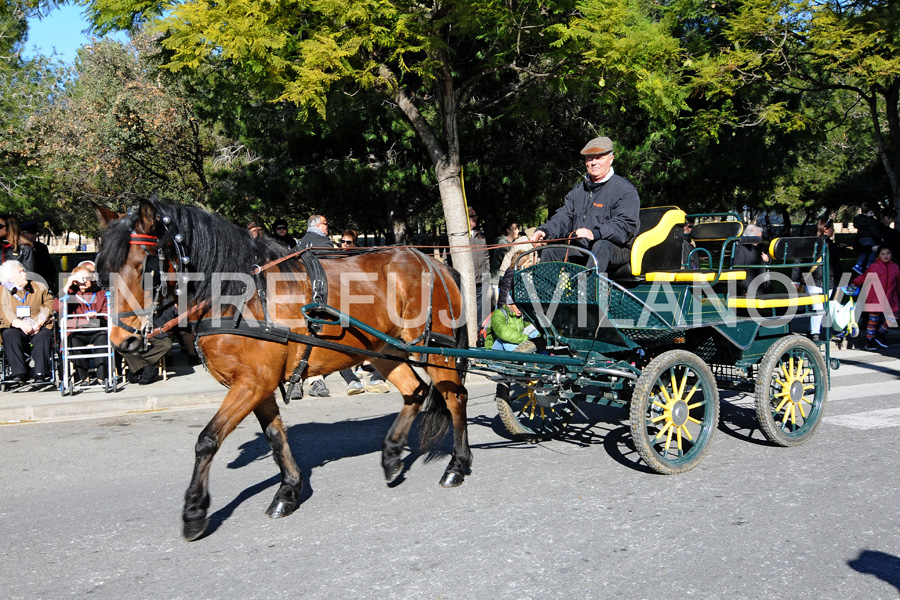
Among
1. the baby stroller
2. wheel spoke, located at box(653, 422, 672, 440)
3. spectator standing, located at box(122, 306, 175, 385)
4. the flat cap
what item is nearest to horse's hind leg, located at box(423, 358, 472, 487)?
wheel spoke, located at box(653, 422, 672, 440)

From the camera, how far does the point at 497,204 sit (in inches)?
699

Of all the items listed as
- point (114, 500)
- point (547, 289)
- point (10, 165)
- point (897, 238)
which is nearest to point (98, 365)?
point (114, 500)

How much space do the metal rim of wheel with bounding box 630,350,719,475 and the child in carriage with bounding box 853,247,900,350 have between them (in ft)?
25.5

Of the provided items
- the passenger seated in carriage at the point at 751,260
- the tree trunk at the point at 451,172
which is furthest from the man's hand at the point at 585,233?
the tree trunk at the point at 451,172

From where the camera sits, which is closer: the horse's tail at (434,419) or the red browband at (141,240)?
the red browband at (141,240)

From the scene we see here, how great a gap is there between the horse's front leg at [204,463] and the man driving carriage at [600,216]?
269 centimetres

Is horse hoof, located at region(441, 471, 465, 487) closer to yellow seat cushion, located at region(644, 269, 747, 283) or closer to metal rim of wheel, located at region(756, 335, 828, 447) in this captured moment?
yellow seat cushion, located at region(644, 269, 747, 283)

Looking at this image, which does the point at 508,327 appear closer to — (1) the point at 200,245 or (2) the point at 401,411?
(2) the point at 401,411

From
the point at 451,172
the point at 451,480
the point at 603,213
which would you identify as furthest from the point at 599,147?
the point at 451,172

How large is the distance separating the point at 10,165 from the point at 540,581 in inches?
897

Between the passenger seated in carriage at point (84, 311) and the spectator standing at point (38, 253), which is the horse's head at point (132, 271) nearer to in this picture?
the passenger seated in carriage at point (84, 311)

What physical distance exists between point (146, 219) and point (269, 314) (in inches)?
37.4

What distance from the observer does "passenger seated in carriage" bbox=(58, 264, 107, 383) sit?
31.0 feet

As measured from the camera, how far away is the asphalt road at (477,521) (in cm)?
377
